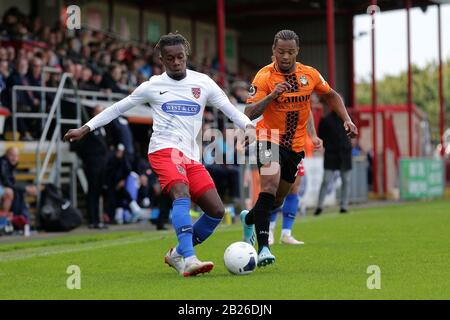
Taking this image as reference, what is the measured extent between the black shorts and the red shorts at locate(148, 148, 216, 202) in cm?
113

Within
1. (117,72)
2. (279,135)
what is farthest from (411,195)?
(279,135)

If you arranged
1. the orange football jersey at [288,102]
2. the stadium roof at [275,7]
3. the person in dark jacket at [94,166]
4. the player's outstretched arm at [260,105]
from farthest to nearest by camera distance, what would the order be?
the stadium roof at [275,7]
the person in dark jacket at [94,166]
the orange football jersey at [288,102]
the player's outstretched arm at [260,105]

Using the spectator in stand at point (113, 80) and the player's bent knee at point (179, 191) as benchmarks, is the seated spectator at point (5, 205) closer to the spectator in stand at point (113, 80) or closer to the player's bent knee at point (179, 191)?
the spectator in stand at point (113, 80)

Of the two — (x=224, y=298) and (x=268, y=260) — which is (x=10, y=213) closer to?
(x=268, y=260)

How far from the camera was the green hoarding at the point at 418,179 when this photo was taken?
33.1 metres

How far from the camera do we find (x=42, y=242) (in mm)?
15922

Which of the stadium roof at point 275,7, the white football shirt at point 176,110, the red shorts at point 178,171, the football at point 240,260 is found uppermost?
the stadium roof at point 275,7

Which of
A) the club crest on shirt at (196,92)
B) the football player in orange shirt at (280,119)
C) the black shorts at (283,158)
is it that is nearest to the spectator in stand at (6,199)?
the football player in orange shirt at (280,119)

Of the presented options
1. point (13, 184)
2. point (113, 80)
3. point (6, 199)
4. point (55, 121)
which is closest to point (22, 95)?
point (55, 121)

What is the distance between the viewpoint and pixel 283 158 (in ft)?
37.8

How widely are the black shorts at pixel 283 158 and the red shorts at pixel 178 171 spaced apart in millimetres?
1127

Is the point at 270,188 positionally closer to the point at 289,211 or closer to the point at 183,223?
the point at 183,223

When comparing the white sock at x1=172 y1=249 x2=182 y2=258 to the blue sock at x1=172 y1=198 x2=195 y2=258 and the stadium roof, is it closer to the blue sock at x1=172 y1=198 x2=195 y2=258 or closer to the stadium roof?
the blue sock at x1=172 y1=198 x2=195 y2=258
